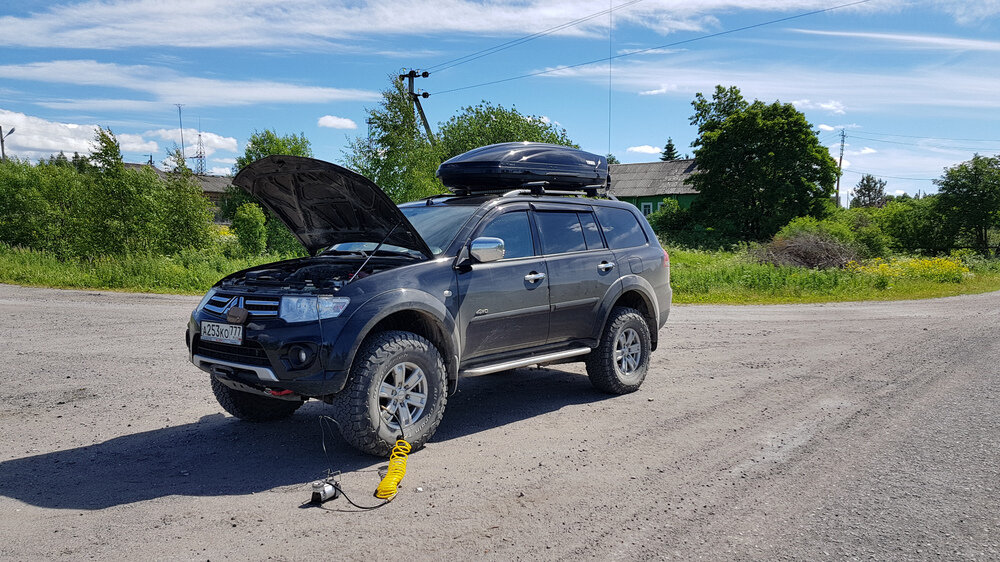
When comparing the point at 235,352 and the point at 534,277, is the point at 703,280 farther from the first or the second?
the point at 235,352

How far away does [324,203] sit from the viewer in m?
5.64

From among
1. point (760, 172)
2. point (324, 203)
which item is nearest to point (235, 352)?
point (324, 203)

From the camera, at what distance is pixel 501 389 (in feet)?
23.1

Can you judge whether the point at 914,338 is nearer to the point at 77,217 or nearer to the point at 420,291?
the point at 420,291

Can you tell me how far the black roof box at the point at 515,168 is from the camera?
6.37 meters

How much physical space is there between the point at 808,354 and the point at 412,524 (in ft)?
23.0

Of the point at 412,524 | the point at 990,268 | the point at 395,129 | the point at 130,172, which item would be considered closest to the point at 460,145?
the point at 395,129

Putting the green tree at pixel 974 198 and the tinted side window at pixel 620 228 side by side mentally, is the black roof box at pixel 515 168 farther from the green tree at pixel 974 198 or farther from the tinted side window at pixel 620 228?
the green tree at pixel 974 198

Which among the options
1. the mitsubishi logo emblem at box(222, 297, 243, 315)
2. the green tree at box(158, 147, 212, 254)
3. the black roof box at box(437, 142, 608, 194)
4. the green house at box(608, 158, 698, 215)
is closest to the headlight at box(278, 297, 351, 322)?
the mitsubishi logo emblem at box(222, 297, 243, 315)

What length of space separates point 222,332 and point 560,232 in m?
3.08

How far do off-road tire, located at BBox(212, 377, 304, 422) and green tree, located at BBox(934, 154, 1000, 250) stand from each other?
40.3 meters

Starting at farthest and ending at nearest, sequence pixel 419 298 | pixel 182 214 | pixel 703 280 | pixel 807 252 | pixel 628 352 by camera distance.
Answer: pixel 807 252 → pixel 182 214 → pixel 703 280 → pixel 628 352 → pixel 419 298

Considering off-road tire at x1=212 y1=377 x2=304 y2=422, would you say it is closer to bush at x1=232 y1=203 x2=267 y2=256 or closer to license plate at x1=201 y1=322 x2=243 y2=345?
license plate at x1=201 y1=322 x2=243 y2=345

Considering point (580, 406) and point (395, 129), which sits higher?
point (395, 129)
